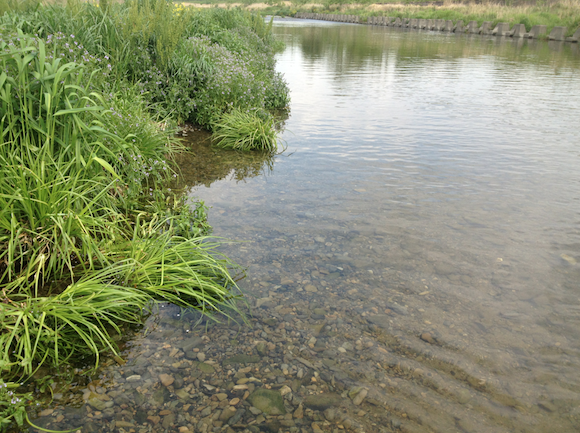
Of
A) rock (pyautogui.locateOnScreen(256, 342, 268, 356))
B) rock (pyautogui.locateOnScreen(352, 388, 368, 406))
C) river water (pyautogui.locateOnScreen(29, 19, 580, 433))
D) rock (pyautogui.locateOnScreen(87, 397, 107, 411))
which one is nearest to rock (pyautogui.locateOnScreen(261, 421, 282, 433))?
river water (pyautogui.locateOnScreen(29, 19, 580, 433))

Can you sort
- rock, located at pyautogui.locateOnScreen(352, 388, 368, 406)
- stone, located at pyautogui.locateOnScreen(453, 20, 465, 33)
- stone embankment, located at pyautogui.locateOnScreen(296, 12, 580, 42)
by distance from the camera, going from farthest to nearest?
stone, located at pyautogui.locateOnScreen(453, 20, 465, 33) < stone embankment, located at pyautogui.locateOnScreen(296, 12, 580, 42) < rock, located at pyautogui.locateOnScreen(352, 388, 368, 406)

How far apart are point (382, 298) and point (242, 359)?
147 centimetres

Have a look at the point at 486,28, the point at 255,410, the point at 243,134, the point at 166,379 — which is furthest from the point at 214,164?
the point at 486,28

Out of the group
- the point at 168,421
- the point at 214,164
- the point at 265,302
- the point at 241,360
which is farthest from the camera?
the point at 214,164

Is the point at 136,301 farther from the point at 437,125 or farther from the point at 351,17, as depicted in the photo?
the point at 351,17

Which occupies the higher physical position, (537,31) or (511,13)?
(511,13)

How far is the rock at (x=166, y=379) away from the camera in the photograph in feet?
10.4

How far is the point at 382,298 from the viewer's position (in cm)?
420

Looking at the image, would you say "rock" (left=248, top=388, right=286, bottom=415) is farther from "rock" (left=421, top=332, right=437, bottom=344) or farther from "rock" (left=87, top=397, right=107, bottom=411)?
"rock" (left=421, top=332, right=437, bottom=344)

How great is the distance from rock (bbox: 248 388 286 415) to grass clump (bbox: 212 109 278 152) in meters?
5.78

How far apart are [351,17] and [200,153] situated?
6335 centimetres

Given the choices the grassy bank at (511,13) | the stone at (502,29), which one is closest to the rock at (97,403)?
the grassy bank at (511,13)

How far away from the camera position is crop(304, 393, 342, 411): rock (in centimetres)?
305

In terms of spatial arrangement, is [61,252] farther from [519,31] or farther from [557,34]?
[519,31]
